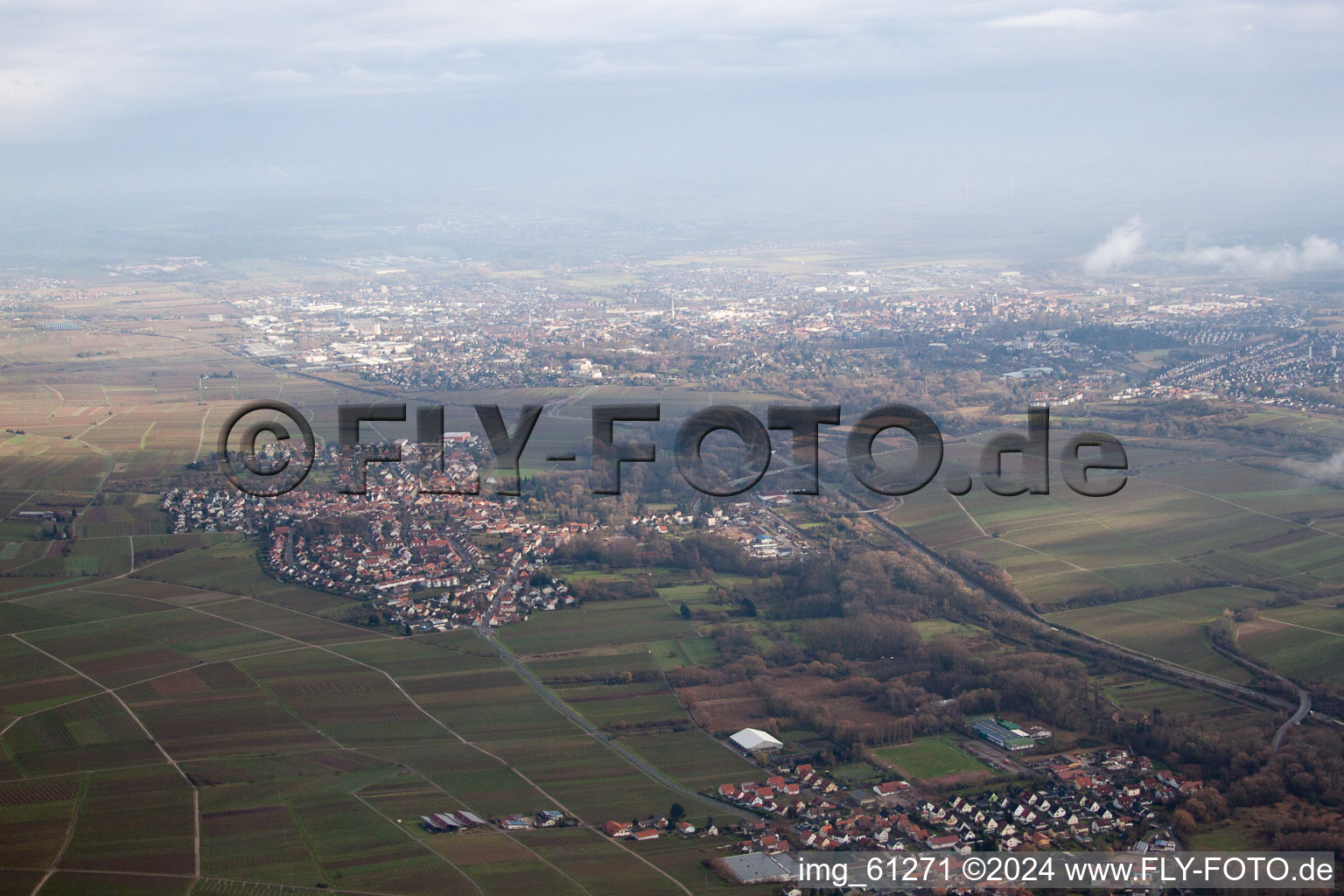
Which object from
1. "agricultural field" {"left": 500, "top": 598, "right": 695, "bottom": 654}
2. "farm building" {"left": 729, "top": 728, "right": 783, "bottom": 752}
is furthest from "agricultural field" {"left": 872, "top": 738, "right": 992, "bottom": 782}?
"agricultural field" {"left": 500, "top": 598, "right": 695, "bottom": 654}

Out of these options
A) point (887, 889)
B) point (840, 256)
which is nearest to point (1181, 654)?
point (887, 889)

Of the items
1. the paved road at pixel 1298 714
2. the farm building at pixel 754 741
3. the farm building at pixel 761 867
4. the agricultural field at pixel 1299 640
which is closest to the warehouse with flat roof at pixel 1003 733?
the farm building at pixel 754 741

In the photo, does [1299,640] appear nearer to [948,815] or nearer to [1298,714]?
[1298,714]

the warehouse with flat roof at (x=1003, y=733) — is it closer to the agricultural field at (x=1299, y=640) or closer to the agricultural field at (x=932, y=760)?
the agricultural field at (x=932, y=760)

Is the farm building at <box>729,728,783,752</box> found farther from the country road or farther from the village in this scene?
the country road

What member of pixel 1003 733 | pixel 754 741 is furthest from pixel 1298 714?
pixel 754 741
